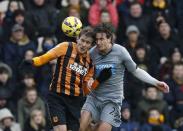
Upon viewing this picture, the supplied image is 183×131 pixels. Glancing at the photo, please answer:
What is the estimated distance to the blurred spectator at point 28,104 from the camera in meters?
17.3

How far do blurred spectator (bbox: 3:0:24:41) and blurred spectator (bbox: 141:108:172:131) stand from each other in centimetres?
367

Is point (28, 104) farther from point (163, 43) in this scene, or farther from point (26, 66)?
point (163, 43)

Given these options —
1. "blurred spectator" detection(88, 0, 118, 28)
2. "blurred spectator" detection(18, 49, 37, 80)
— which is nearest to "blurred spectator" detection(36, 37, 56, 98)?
"blurred spectator" detection(18, 49, 37, 80)

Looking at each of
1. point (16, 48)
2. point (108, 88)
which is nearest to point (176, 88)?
point (16, 48)

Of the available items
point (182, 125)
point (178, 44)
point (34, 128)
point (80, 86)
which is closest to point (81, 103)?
point (80, 86)

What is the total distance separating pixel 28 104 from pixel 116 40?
3159mm

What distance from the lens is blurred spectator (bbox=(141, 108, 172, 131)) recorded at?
17.3 m

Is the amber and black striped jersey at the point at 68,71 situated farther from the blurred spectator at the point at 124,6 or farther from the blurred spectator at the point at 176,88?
the blurred spectator at the point at 124,6

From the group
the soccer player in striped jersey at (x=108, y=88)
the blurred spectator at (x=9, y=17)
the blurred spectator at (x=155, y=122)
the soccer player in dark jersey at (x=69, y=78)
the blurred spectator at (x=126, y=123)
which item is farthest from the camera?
the blurred spectator at (x=9, y=17)

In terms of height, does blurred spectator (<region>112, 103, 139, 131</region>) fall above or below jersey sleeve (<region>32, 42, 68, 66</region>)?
below

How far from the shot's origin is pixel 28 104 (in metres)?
17.4

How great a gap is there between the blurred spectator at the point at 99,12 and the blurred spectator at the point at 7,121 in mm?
3610

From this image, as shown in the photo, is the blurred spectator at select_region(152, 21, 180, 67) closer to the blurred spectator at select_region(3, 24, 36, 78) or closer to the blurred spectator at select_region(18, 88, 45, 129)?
the blurred spectator at select_region(3, 24, 36, 78)

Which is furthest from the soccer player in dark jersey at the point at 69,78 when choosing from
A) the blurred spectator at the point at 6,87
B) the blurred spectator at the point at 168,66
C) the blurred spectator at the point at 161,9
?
the blurred spectator at the point at 161,9
